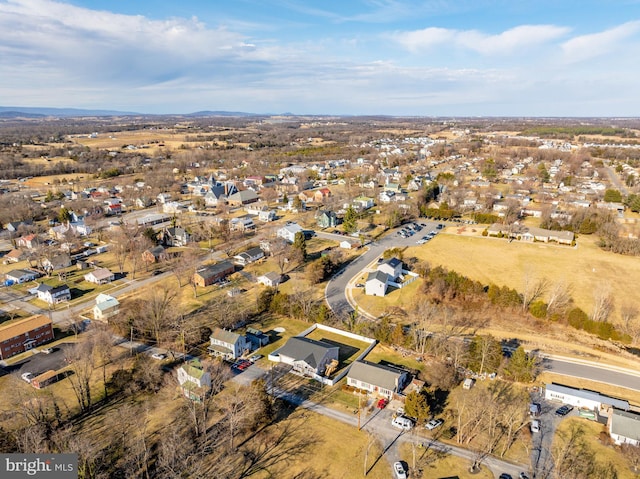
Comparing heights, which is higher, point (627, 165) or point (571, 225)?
point (627, 165)

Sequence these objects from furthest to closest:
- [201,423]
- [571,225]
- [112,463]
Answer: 1. [571,225]
2. [201,423]
3. [112,463]

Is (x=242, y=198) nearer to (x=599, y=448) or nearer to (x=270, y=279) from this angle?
(x=270, y=279)

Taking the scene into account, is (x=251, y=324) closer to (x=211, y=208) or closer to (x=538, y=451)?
(x=538, y=451)

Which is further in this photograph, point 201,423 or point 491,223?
point 491,223

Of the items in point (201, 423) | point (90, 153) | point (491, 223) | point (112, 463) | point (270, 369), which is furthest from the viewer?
point (90, 153)

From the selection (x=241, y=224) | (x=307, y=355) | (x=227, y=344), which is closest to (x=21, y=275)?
(x=241, y=224)

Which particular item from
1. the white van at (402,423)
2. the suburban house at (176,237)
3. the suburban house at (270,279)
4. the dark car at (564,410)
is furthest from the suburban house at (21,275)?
the dark car at (564,410)

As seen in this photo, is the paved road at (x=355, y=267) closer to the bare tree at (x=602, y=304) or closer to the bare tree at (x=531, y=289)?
the bare tree at (x=531, y=289)

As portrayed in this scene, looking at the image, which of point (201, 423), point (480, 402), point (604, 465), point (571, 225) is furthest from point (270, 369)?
point (571, 225)
